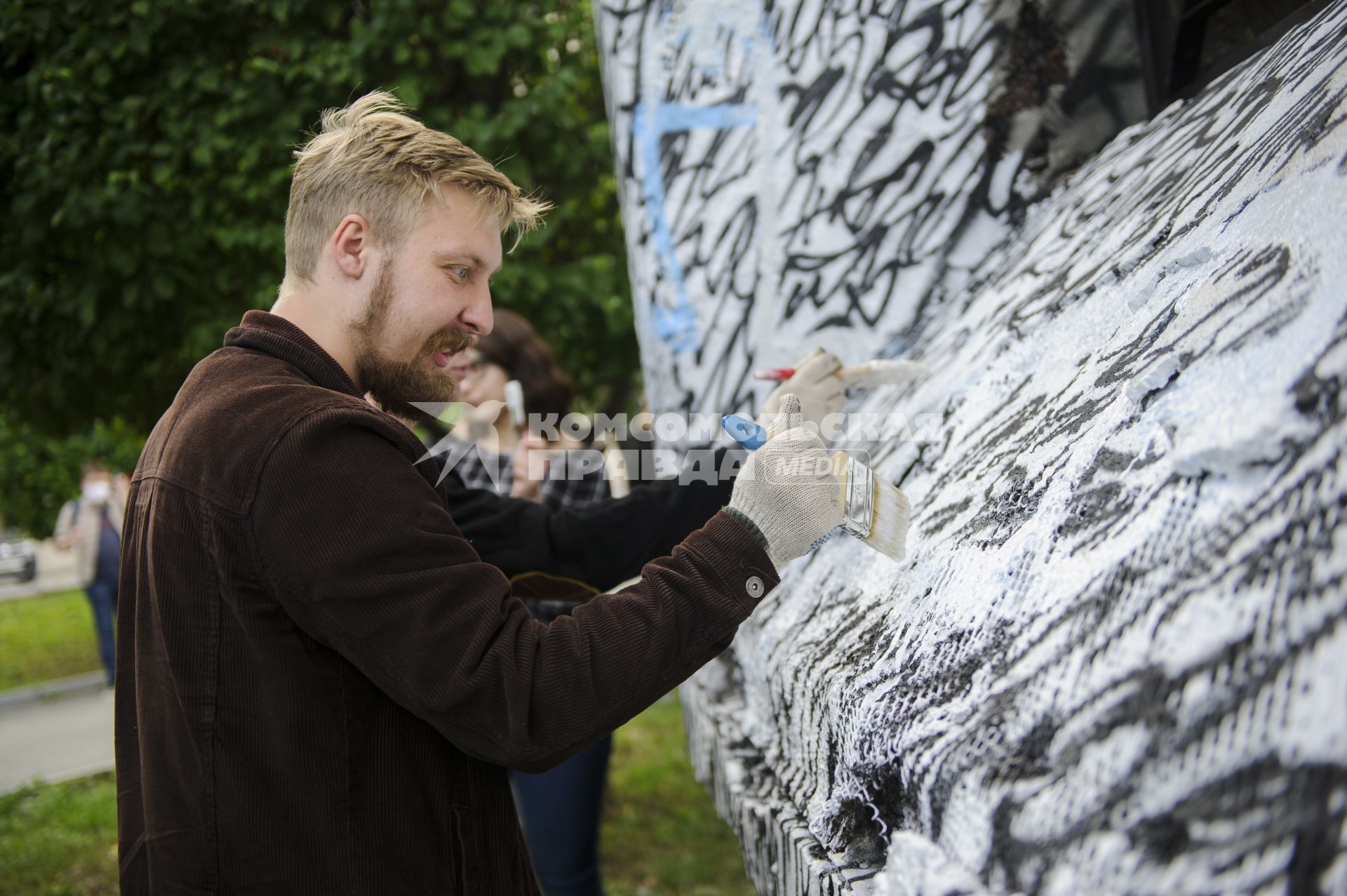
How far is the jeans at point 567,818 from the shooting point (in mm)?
2805

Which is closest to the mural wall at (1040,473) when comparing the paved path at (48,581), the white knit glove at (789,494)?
the white knit glove at (789,494)

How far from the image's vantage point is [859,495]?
164 centimetres

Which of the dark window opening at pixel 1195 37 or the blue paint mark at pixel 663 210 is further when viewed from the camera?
the blue paint mark at pixel 663 210

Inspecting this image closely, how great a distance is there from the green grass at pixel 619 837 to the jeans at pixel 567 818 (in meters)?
1.50

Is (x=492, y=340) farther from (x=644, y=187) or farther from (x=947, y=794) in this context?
(x=947, y=794)

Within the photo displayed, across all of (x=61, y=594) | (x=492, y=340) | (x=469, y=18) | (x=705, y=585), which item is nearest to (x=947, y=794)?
(x=705, y=585)

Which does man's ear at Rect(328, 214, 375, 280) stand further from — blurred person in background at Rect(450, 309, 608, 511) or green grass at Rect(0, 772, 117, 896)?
green grass at Rect(0, 772, 117, 896)

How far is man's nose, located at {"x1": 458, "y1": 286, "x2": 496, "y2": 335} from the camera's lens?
169 cm

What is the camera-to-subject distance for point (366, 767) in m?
1.40

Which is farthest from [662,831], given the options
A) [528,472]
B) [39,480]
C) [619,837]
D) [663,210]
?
[39,480]

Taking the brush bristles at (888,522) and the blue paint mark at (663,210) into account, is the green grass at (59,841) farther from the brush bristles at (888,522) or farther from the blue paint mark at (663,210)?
the brush bristles at (888,522)

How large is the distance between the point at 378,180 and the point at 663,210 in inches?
72.4

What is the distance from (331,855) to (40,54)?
3754 mm

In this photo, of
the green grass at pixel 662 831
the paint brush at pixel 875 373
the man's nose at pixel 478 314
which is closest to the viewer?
the man's nose at pixel 478 314
